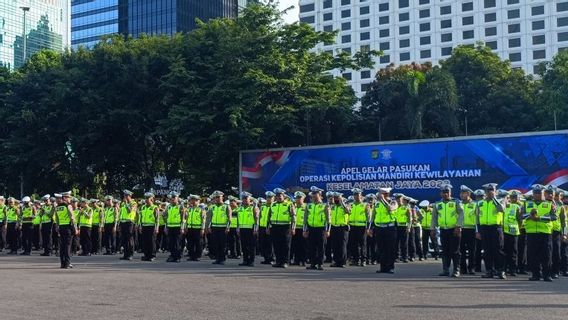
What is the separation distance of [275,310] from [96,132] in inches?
1030

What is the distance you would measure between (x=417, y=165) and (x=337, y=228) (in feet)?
36.8

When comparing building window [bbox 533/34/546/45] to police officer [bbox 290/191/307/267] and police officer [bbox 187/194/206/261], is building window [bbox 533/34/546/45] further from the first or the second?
police officer [bbox 290/191/307/267]

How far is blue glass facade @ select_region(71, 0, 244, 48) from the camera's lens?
111562mm

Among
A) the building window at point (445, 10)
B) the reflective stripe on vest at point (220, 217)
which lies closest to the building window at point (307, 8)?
the building window at point (445, 10)

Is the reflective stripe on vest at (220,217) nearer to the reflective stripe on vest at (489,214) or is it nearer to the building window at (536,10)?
the reflective stripe on vest at (489,214)

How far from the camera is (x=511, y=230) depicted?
51.5 ft

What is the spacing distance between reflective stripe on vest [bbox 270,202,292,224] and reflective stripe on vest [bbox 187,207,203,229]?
10.6 ft

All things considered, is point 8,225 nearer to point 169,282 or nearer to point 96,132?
point 96,132

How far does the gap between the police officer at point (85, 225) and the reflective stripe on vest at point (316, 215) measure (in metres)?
8.58

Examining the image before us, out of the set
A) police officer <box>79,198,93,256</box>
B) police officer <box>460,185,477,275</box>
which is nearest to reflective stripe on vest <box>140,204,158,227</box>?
police officer <box>79,198,93,256</box>

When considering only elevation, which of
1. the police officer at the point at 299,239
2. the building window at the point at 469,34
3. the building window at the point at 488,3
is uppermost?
the building window at the point at 488,3

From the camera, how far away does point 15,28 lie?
93.9 metres

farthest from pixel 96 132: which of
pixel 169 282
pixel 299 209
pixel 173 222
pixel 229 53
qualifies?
pixel 169 282

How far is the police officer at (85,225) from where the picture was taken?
22.8 metres
